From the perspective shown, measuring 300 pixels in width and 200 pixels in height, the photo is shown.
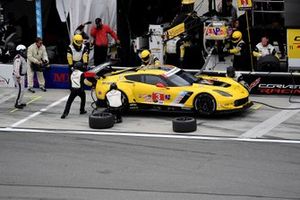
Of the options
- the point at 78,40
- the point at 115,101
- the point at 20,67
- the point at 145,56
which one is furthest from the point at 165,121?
the point at 20,67

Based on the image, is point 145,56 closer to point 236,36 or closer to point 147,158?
point 236,36

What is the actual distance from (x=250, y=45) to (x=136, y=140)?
24.8 ft

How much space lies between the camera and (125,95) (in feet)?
62.1

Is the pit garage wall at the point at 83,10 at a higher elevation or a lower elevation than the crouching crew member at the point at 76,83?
higher

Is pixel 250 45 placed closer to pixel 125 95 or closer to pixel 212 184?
pixel 125 95

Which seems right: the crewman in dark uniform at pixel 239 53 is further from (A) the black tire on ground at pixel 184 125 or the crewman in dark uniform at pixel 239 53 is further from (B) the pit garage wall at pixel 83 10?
(A) the black tire on ground at pixel 184 125

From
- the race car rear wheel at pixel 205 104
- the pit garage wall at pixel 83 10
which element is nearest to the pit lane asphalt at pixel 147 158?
the race car rear wheel at pixel 205 104

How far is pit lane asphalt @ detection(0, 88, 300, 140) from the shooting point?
17.4 meters

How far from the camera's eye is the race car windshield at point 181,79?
61.7 ft

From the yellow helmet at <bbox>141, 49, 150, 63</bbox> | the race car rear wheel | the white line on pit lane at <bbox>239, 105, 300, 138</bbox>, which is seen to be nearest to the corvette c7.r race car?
the race car rear wheel

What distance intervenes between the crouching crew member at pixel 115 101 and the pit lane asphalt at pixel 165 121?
31 centimetres

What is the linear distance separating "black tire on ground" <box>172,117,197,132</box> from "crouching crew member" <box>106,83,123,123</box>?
168 cm

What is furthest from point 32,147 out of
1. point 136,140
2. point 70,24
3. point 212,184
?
point 70,24

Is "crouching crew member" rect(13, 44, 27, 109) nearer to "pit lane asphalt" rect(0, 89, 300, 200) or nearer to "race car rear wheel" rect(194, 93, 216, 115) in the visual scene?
"pit lane asphalt" rect(0, 89, 300, 200)
